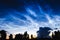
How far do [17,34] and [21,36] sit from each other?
2639mm

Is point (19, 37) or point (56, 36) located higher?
point (56, 36)

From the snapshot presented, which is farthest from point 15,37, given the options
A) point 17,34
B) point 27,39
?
point 27,39

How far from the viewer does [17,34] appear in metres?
59.4

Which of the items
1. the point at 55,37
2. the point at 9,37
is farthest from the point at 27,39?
the point at 55,37

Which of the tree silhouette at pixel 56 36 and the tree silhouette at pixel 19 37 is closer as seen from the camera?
the tree silhouette at pixel 56 36

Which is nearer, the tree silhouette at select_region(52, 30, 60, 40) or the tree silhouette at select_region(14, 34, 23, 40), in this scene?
the tree silhouette at select_region(52, 30, 60, 40)

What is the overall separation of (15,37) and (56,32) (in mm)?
20694

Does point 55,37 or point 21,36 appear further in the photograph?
point 21,36

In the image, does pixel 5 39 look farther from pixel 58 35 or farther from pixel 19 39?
pixel 58 35

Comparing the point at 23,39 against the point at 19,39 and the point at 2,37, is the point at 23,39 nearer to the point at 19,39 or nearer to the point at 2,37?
the point at 19,39

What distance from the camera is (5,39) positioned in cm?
5725

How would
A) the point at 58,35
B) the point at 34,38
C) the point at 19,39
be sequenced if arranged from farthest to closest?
the point at 34,38 < the point at 19,39 < the point at 58,35

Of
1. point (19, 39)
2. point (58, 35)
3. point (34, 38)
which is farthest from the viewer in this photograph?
point (34, 38)

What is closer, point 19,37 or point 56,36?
point 56,36
